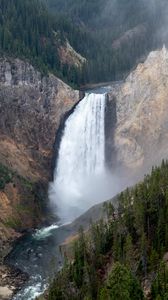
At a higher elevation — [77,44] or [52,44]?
[77,44]

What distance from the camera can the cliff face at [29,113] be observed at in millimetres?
115875

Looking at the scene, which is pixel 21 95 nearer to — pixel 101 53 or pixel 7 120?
pixel 7 120

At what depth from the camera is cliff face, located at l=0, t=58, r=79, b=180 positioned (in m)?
116

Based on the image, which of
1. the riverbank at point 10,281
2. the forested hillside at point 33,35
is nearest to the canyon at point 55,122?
the forested hillside at point 33,35

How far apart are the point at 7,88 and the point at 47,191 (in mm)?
20733

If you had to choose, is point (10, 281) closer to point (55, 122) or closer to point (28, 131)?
point (28, 131)

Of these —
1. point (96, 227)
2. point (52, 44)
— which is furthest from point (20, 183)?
point (52, 44)

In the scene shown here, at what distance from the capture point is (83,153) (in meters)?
122

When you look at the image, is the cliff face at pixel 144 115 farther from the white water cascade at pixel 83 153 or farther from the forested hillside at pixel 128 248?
the forested hillside at pixel 128 248

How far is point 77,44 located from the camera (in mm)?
177625

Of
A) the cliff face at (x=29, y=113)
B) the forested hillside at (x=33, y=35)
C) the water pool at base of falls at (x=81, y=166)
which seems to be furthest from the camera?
the forested hillside at (x=33, y=35)

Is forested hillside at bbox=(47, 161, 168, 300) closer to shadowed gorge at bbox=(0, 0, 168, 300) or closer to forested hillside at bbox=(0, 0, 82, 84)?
shadowed gorge at bbox=(0, 0, 168, 300)

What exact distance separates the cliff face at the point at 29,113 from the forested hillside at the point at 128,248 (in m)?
31.7

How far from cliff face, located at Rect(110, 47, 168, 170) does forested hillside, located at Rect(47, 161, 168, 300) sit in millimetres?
25418
